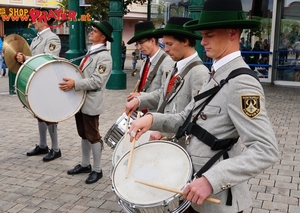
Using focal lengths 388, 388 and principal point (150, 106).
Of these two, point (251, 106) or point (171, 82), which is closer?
point (251, 106)

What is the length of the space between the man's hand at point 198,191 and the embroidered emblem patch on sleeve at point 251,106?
35 centimetres

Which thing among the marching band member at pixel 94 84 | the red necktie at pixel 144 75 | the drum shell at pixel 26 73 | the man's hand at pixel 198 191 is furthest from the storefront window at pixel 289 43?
the man's hand at pixel 198 191

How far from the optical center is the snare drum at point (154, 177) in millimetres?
1866

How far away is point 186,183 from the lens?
6.07 ft

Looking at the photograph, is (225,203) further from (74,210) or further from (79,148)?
(79,148)

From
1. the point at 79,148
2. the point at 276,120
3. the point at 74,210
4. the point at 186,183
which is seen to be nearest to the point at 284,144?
the point at 276,120

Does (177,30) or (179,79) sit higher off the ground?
(177,30)

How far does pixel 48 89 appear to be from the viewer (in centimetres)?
429

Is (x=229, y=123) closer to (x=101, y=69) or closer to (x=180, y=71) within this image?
(x=180, y=71)

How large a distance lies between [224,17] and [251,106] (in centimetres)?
47

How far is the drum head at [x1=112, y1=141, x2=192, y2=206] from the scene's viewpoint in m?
1.88

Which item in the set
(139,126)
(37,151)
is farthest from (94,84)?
(139,126)

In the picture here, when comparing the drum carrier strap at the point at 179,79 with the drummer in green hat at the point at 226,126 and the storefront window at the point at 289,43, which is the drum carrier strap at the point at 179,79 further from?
the storefront window at the point at 289,43

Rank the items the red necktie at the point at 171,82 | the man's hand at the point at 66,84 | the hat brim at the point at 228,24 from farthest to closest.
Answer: the man's hand at the point at 66,84, the red necktie at the point at 171,82, the hat brim at the point at 228,24
